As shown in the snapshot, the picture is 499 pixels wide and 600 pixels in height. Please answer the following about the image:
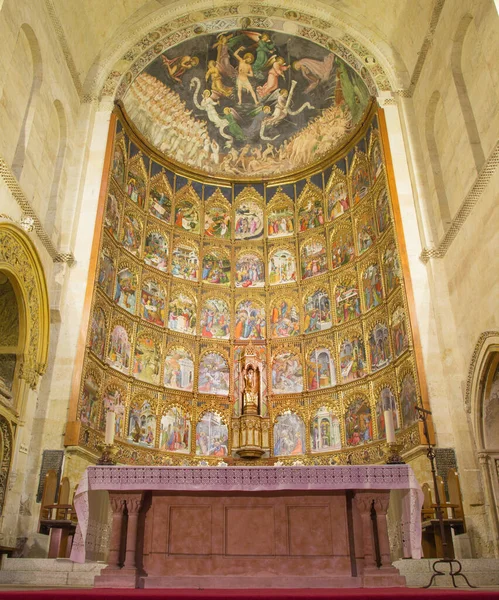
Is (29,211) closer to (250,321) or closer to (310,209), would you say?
(250,321)

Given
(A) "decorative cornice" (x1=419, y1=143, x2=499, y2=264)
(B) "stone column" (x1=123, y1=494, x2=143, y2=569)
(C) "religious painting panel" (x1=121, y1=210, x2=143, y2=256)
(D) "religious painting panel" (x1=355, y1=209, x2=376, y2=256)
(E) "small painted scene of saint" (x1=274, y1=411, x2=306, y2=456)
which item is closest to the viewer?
(B) "stone column" (x1=123, y1=494, x2=143, y2=569)

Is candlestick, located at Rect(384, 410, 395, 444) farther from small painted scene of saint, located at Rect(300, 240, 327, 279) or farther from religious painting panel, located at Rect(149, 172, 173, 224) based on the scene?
religious painting panel, located at Rect(149, 172, 173, 224)

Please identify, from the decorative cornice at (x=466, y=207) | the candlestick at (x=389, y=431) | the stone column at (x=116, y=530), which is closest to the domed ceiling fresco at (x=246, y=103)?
the decorative cornice at (x=466, y=207)

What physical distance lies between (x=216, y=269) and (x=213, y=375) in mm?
3693

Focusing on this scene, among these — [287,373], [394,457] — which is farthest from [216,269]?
[394,457]

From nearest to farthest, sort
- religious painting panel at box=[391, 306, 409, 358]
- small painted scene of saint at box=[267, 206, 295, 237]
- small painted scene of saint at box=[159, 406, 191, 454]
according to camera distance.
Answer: religious painting panel at box=[391, 306, 409, 358]
small painted scene of saint at box=[159, 406, 191, 454]
small painted scene of saint at box=[267, 206, 295, 237]

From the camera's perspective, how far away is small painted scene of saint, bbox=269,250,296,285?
712 inches

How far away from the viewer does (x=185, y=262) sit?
17922mm

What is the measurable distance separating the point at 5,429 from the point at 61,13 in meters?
10.1

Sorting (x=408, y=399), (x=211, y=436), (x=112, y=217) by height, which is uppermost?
(x=112, y=217)

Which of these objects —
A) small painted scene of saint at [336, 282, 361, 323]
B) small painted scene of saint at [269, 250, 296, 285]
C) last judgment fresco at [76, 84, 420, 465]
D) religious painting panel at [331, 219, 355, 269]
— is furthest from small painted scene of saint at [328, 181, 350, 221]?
small painted scene of saint at [336, 282, 361, 323]

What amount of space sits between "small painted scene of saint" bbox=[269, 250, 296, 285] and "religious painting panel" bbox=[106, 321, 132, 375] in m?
5.32

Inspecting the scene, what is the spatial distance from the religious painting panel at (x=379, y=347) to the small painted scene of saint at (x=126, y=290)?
6756 mm

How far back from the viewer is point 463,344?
11.8 m
